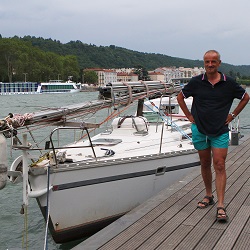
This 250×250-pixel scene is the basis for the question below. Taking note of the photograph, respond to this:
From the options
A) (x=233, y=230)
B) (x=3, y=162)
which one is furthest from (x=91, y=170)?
(x=233, y=230)

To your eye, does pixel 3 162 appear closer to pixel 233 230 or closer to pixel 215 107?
pixel 215 107

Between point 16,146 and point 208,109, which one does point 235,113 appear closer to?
point 208,109

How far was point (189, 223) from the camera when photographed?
5.42 metres

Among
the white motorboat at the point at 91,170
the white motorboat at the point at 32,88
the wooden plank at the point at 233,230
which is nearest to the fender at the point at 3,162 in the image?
the white motorboat at the point at 91,170

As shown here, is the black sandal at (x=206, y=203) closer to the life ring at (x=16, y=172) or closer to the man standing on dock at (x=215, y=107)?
the man standing on dock at (x=215, y=107)

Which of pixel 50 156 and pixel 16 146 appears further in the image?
pixel 50 156

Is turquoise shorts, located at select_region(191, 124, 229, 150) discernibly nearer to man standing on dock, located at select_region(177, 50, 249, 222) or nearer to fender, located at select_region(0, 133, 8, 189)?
man standing on dock, located at select_region(177, 50, 249, 222)

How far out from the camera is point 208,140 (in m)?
5.51

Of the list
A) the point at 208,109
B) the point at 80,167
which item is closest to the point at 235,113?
the point at 208,109

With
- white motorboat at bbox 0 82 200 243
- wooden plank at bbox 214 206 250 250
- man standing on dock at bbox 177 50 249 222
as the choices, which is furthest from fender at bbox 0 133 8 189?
wooden plank at bbox 214 206 250 250

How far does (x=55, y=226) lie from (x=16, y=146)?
166 centimetres

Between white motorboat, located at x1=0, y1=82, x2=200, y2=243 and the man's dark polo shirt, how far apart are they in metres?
2.38

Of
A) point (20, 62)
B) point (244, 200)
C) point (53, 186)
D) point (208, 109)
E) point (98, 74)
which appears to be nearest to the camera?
point (208, 109)

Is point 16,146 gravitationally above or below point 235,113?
below
